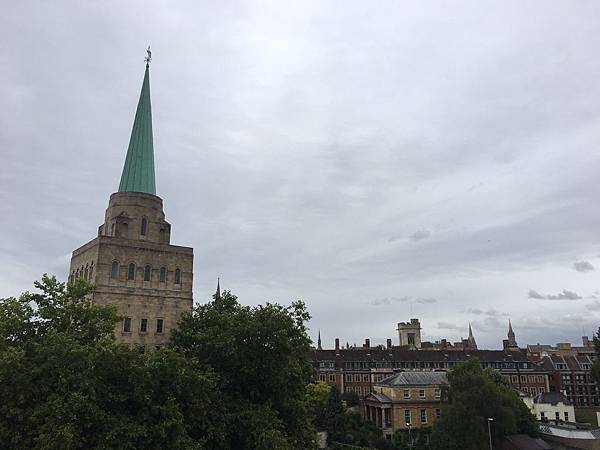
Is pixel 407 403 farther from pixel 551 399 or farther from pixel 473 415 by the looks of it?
pixel 473 415

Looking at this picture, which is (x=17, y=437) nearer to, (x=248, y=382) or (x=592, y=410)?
(x=248, y=382)

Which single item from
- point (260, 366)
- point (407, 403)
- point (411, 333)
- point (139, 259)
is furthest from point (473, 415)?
point (411, 333)

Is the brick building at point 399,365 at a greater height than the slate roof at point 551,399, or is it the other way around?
the brick building at point 399,365

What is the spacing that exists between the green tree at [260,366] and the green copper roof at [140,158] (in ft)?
71.9

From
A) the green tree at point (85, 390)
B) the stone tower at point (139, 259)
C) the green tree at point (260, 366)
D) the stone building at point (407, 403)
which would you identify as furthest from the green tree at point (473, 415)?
the green tree at point (85, 390)

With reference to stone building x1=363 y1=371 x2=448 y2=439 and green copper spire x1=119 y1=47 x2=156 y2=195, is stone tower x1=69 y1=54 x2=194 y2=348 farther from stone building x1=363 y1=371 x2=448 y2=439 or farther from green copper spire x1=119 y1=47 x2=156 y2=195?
stone building x1=363 y1=371 x2=448 y2=439

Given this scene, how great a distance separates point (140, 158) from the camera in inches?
2005

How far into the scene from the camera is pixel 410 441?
225 feet

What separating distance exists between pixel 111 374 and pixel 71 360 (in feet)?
8.28

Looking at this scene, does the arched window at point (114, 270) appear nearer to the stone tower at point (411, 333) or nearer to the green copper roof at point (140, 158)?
the green copper roof at point (140, 158)

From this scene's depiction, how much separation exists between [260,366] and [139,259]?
69.3 feet

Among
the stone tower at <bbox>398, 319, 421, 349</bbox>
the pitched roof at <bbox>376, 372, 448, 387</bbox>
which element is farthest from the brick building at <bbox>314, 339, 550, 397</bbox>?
the stone tower at <bbox>398, 319, 421, 349</bbox>

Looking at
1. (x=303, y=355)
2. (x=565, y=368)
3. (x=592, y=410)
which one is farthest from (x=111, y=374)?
(x=565, y=368)

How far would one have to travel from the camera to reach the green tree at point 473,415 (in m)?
50.7
